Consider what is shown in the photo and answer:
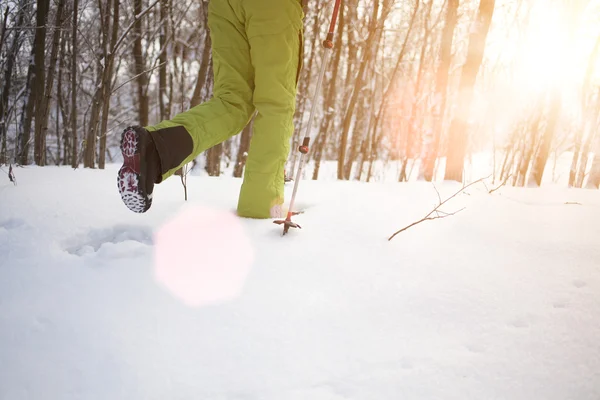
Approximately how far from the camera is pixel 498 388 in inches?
30.7

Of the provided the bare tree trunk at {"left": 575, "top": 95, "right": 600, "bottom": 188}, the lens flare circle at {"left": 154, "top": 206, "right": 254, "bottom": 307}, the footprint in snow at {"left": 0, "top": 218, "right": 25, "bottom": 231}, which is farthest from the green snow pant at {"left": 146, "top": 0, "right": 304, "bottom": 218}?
the bare tree trunk at {"left": 575, "top": 95, "right": 600, "bottom": 188}

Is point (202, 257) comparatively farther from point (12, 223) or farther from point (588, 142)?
point (588, 142)

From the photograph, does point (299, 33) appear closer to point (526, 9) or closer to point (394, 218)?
point (394, 218)

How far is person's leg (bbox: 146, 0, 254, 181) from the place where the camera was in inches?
60.6

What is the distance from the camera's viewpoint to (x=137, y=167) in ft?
4.23

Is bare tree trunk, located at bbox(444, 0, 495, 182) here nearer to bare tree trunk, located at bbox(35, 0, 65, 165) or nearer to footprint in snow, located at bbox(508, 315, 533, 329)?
footprint in snow, located at bbox(508, 315, 533, 329)

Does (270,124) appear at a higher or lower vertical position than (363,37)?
lower

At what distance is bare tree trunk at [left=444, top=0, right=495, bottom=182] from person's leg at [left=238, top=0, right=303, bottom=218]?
8.05 feet

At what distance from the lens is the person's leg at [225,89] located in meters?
1.54

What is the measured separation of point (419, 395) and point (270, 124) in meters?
1.35

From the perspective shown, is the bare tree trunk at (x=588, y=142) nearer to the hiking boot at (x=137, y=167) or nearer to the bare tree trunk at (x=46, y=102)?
the hiking boot at (x=137, y=167)

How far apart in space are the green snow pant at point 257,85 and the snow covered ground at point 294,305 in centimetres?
25

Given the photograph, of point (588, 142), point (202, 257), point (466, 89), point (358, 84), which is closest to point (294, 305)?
point (202, 257)

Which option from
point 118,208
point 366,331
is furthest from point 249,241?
point 118,208
